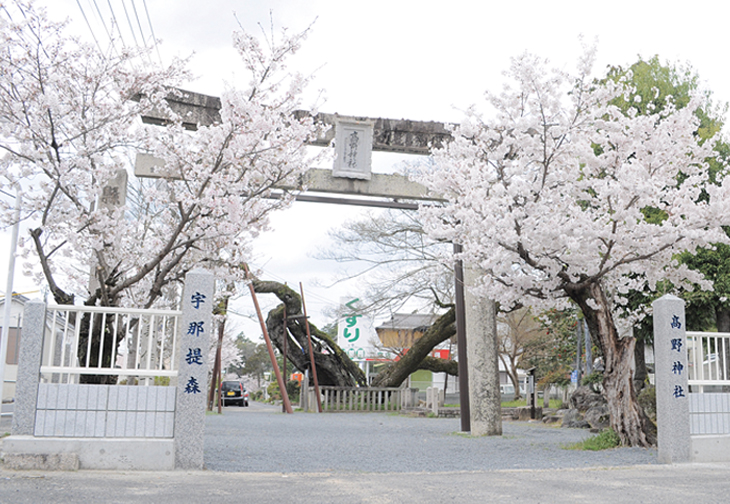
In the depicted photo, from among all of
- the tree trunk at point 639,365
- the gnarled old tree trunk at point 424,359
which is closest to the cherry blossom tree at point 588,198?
the tree trunk at point 639,365

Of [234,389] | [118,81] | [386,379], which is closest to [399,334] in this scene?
[234,389]

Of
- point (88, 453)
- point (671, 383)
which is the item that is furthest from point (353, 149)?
point (88, 453)

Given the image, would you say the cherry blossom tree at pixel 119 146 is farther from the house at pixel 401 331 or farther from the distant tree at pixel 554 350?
the house at pixel 401 331

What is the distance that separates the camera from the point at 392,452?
7746 millimetres

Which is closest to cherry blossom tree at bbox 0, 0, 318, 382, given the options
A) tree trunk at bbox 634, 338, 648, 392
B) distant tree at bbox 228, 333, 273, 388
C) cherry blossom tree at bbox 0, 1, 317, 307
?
cherry blossom tree at bbox 0, 1, 317, 307

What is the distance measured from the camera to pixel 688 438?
6730 mm

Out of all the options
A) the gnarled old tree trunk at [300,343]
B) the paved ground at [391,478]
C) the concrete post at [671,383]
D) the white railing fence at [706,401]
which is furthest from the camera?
the gnarled old tree trunk at [300,343]

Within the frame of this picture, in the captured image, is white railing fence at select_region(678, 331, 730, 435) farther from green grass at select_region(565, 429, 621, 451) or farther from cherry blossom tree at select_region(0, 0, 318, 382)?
cherry blossom tree at select_region(0, 0, 318, 382)

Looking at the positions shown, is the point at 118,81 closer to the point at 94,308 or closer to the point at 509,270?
the point at 94,308

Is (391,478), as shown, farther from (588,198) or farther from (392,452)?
(588,198)

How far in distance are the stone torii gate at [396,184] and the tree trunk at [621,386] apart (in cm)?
227

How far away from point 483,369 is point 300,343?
1035cm

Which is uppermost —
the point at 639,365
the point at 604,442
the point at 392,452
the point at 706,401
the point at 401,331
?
the point at 401,331

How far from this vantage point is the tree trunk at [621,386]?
7570 mm
